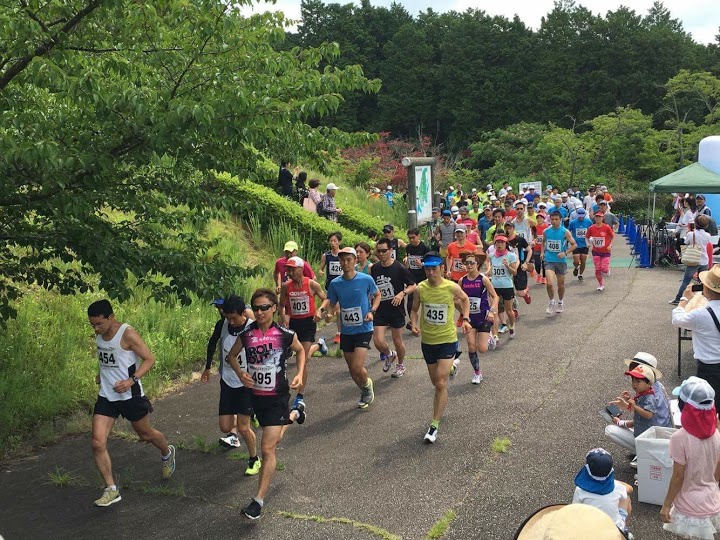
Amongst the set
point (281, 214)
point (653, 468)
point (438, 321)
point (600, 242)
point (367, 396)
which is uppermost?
point (281, 214)

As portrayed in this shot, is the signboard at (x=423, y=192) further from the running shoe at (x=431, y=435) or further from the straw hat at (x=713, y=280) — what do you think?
the straw hat at (x=713, y=280)

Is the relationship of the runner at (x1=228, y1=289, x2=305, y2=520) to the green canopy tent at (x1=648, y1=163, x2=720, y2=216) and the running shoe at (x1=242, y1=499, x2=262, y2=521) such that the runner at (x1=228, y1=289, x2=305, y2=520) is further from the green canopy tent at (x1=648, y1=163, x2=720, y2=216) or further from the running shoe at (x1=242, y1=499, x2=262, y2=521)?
the green canopy tent at (x1=648, y1=163, x2=720, y2=216)

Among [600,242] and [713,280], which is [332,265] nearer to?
[713,280]

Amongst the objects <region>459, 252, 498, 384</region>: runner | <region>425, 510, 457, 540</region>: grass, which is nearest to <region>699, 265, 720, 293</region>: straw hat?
<region>425, 510, 457, 540</region>: grass

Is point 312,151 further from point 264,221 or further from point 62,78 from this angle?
point 264,221

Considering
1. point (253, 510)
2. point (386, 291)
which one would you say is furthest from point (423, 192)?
point (253, 510)

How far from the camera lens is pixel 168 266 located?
6.94m

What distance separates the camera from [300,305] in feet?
29.3

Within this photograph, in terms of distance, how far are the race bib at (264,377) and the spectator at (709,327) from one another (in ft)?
11.5

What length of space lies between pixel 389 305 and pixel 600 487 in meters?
5.63

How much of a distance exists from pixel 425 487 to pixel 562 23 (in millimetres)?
60501

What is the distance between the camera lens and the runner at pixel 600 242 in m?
14.8

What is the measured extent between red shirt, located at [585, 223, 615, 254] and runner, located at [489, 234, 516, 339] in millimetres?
4759

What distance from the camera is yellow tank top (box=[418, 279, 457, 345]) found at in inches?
289
